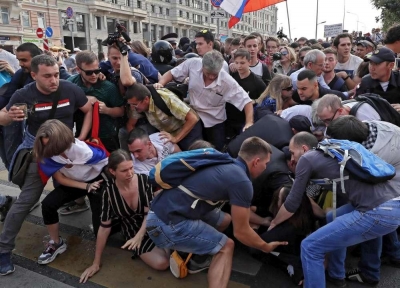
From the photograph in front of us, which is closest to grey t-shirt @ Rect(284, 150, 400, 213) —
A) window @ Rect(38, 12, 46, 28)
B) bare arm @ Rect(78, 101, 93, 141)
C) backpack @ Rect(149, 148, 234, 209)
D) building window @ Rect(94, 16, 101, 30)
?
backpack @ Rect(149, 148, 234, 209)

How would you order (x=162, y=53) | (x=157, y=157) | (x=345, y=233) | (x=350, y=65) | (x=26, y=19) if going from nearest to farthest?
(x=345, y=233)
(x=157, y=157)
(x=162, y=53)
(x=350, y=65)
(x=26, y=19)

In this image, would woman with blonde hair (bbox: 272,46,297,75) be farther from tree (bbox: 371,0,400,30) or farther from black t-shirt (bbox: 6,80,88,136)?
tree (bbox: 371,0,400,30)

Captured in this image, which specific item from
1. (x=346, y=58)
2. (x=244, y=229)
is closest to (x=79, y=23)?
(x=346, y=58)

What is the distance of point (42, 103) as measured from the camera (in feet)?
10.8

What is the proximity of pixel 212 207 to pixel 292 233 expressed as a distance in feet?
2.51

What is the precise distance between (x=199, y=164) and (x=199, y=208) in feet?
1.19

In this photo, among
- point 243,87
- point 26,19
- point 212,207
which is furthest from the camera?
point 26,19

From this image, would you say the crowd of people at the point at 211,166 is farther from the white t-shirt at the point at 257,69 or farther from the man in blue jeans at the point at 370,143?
the white t-shirt at the point at 257,69

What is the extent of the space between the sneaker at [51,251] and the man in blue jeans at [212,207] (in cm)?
126

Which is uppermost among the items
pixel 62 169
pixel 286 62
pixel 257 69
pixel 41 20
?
pixel 41 20

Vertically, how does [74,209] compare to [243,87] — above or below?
below

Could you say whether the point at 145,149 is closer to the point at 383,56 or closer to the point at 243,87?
the point at 243,87

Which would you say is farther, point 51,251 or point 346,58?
point 346,58

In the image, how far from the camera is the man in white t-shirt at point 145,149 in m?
Answer: 3.37
